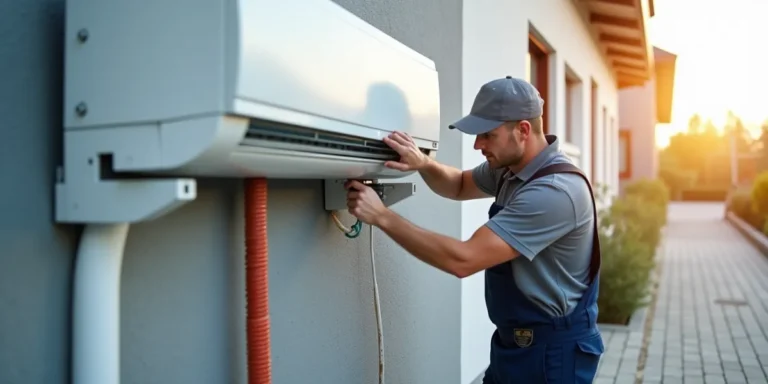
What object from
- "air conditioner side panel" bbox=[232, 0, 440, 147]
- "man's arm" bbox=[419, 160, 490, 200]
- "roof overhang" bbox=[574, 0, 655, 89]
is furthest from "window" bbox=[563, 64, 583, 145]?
"air conditioner side panel" bbox=[232, 0, 440, 147]

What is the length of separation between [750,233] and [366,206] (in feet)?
55.9

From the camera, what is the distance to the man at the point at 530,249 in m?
2.21

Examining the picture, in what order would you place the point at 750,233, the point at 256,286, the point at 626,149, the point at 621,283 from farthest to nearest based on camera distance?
1. the point at 626,149
2. the point at 750,233
3. the point at 621,283
4. the point at 256,286

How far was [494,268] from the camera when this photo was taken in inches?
99.8

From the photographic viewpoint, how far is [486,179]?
2.84 m

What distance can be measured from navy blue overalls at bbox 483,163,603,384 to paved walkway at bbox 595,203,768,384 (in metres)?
2.93

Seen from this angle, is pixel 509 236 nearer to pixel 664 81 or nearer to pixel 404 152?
pixel 404 152

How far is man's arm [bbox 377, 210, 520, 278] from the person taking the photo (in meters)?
2.04

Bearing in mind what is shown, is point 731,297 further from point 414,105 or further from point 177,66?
point 177,66

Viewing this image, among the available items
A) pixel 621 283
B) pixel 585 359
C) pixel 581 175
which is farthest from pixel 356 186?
pixel 621 283

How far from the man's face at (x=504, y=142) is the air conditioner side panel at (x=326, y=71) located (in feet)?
0.72

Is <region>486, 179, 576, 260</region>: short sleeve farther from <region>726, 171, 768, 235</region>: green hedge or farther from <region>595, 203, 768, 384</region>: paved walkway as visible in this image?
<region>726, 171, 768, 235</region>: green hedge

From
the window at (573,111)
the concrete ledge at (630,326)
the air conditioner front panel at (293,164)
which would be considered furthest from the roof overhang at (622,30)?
the air conditioner front panel at (293,164)

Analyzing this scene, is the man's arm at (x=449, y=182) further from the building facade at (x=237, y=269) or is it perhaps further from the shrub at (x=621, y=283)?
the shrub at (x=621, y=283)
